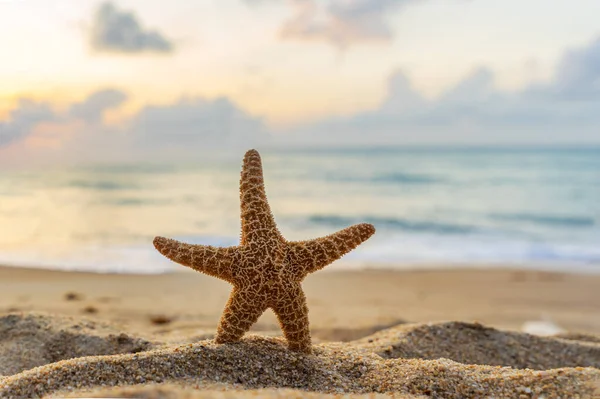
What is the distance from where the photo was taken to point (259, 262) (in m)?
3.63

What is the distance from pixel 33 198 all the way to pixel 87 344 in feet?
61.5

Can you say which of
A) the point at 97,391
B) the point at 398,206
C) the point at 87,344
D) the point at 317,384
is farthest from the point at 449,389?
the point at 398,206

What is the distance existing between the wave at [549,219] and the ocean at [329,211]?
0.06m

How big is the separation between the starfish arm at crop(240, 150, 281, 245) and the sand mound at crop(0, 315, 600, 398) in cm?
85

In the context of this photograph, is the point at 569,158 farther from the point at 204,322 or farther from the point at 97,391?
the point at 97,391

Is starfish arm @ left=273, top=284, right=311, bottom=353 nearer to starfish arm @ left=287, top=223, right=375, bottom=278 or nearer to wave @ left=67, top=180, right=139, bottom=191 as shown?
starfish arm @ left=287, top=223, right=375, bottom=278

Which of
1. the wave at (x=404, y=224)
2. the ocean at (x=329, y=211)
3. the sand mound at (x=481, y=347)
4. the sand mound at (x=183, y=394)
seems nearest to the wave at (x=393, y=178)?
the ocean at (x=329, y=211)

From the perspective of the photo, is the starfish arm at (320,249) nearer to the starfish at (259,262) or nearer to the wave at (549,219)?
the starfish at (259,262)

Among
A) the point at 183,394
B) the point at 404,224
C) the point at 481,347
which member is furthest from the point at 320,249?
the point at 404,224

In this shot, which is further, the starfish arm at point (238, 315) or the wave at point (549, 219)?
the wave at point (549, 219)

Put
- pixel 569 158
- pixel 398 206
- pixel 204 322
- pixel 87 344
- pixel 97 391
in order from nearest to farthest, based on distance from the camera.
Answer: pixel 97 391 → pixel 87 344 → pixel 204 322 → pixel 398 206 → pixel 569 158

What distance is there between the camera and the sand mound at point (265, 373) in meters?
3.02

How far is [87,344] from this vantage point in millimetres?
4457

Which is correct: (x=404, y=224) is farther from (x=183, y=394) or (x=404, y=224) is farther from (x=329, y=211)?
(x=183, y=394)
